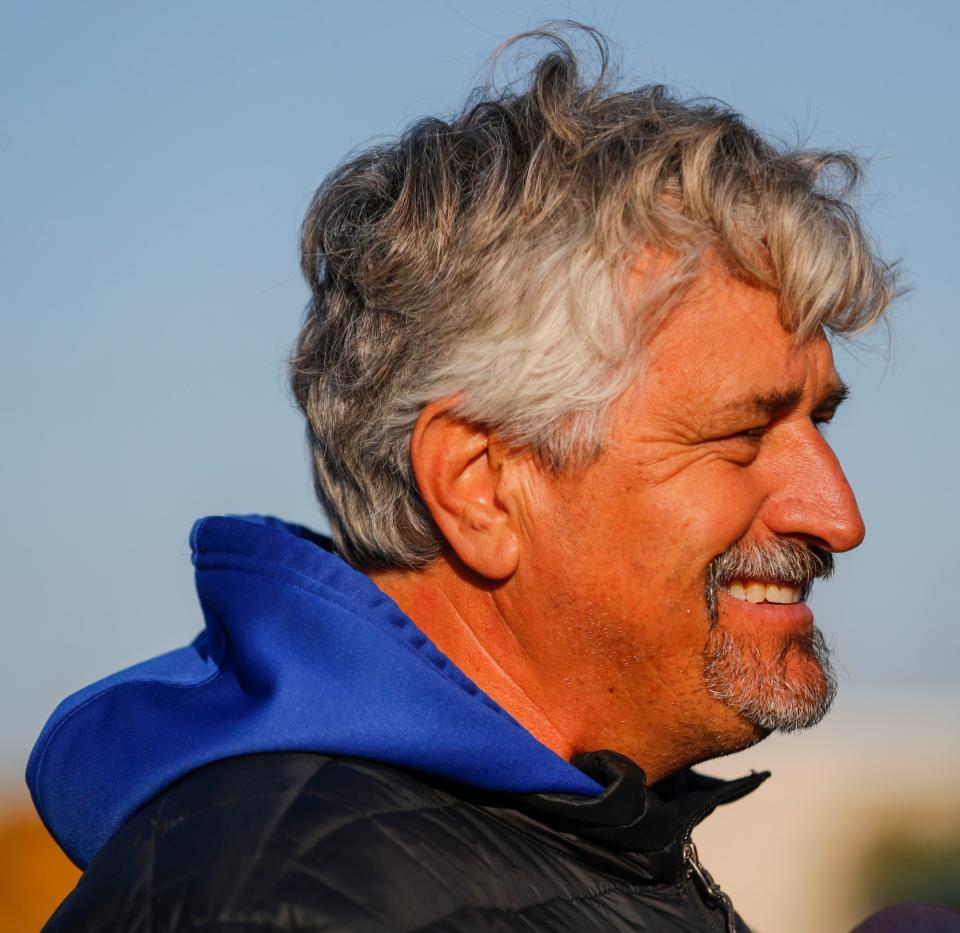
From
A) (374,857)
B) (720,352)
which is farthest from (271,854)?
(720,352)

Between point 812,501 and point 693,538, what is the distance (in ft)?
1.02

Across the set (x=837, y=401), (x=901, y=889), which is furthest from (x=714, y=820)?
(x=837, y=401)

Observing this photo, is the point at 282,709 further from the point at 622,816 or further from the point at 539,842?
the point at 622,816

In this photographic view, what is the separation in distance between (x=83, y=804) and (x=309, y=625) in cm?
50

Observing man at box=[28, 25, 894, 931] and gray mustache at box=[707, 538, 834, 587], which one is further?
gray mustache at box=[707, 538, 834, 587]

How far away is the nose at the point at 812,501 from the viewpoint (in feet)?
8.94

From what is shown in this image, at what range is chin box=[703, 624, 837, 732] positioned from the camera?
263 cm

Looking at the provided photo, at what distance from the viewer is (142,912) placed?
6.19 ft

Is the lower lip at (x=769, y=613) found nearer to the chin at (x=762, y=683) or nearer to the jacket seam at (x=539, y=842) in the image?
the chin at (x=762, y=683)

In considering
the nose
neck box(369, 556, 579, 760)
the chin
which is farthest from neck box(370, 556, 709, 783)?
the nose

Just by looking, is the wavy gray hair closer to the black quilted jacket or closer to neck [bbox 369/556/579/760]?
neck [bbox 369/556/579/760]

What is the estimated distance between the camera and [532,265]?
2592mm

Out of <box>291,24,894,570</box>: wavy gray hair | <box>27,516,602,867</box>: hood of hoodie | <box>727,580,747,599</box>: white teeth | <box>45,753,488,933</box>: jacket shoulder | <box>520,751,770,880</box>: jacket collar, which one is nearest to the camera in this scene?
<box>45,753,488,933</box>: jacket shoulder

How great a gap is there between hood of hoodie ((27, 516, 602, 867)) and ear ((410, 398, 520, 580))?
0.31 m
